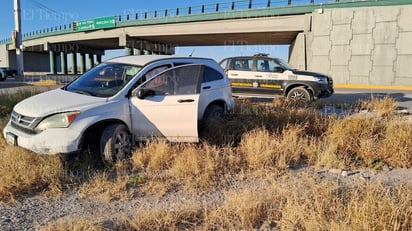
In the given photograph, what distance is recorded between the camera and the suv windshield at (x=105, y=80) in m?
5.39

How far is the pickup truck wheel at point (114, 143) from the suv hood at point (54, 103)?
0.48 m

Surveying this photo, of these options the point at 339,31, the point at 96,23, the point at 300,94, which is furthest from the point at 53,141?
the point at 96,23

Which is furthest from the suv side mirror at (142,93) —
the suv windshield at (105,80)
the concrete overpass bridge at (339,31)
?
the concrete overpass bridge at (339,31)

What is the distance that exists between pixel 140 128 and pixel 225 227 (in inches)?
109

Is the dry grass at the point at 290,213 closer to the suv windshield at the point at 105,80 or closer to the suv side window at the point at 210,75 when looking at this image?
the suv windshield at the point at 105,80

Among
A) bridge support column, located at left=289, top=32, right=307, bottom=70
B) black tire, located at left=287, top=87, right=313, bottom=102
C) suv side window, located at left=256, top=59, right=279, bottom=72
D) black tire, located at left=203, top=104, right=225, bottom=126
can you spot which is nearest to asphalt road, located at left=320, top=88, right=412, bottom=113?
black tire, located at left=287, top=87, right=313, bottom=102

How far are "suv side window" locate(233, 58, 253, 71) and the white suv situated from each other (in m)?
5.91

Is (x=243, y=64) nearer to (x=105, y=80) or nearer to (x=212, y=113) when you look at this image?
(x=212, y=113)

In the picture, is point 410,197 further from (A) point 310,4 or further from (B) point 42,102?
(A) point 310,4

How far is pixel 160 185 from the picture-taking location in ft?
13.8

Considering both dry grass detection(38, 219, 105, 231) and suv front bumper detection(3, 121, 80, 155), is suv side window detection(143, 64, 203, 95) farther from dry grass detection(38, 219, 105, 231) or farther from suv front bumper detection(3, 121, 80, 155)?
dry grass detection(38, 219, 105, 231)

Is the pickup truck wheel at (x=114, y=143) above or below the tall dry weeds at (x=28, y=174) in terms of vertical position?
above

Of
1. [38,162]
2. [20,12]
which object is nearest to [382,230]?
[38,162]

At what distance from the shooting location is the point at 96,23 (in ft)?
145
